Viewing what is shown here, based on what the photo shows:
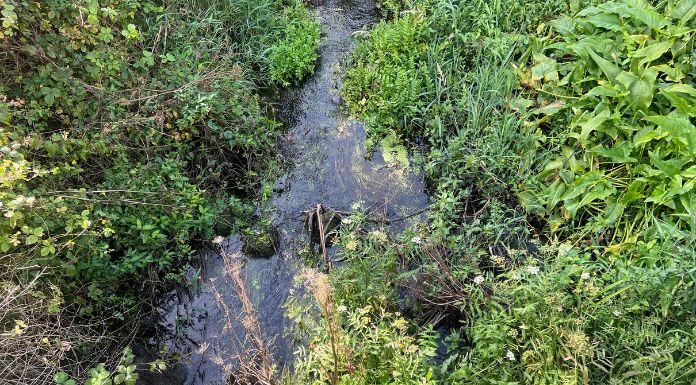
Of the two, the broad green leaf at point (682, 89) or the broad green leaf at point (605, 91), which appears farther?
the broad green leaf at point (605, 91)

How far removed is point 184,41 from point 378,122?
6.47ft

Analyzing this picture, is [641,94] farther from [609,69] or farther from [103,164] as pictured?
[103,164]

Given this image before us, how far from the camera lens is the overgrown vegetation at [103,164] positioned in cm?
256

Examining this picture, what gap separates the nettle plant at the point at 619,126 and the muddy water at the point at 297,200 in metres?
1.19

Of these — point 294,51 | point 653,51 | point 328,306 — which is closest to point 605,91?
point 653,51

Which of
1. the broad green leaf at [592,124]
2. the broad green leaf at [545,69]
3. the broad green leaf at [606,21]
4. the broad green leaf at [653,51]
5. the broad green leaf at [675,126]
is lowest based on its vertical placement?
the broad green leaf at [592,124]

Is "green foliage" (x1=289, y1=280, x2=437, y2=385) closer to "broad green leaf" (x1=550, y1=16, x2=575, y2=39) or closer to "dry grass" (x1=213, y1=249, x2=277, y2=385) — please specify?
"dry grass" (x1=213, y1=249, x2=277, y2=385)

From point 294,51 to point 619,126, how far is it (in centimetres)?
314

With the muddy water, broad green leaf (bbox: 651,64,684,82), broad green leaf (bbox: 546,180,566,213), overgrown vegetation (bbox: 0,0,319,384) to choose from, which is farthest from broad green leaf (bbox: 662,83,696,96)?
overgrown vegetation (bbox: 0,0,319,384)

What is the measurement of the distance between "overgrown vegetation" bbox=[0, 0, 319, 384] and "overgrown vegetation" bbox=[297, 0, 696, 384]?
4.00 feet

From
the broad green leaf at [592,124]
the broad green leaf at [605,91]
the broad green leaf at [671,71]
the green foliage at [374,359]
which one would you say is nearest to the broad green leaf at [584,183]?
the broad green leaf at [592,124]

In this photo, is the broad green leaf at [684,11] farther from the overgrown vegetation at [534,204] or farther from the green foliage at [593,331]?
the green foliage at [593,331]

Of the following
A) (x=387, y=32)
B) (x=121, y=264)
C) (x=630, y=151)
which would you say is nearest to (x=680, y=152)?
(x=630, y=151)

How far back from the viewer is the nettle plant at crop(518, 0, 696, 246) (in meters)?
3.29
